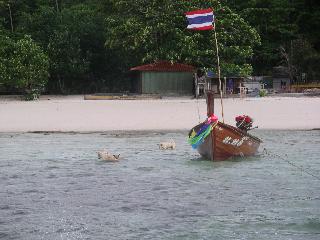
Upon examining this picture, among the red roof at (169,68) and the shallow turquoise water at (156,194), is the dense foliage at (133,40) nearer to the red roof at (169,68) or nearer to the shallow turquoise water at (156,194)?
the red roof at (169,68)

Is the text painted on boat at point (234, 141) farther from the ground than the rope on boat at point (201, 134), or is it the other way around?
the rope on boat at point (201, 134)

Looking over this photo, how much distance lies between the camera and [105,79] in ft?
204

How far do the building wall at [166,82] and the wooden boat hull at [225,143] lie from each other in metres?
31.2

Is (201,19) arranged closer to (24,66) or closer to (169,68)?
(169,68)

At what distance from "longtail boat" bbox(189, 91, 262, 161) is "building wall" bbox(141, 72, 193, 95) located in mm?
31174

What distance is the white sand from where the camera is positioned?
2942 cm

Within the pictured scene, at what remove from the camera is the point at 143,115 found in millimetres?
33406

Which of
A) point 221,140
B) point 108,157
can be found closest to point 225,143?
point 221,140

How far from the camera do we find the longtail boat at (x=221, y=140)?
674 inches

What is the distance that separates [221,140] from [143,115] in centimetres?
1614

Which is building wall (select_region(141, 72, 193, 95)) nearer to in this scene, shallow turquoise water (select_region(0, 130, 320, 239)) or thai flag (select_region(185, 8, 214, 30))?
shallow turquoise water (select_region(0, 130, 320, 239))

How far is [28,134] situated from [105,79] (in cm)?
3495

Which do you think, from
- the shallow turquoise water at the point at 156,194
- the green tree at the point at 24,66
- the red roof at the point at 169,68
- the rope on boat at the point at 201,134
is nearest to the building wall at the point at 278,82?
the red roof at the point at 169,68

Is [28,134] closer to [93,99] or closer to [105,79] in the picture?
[93,99]
